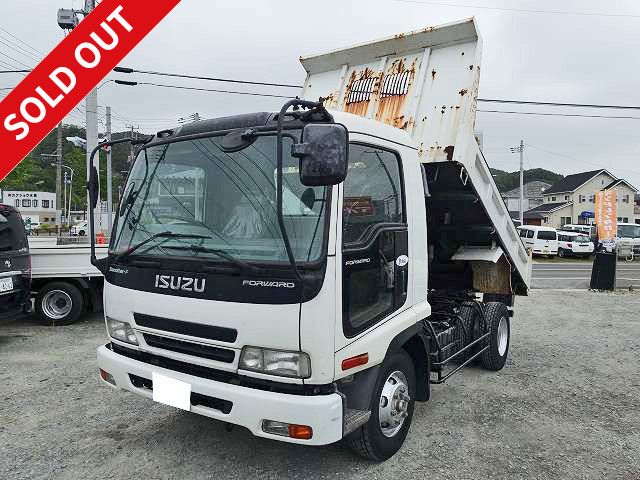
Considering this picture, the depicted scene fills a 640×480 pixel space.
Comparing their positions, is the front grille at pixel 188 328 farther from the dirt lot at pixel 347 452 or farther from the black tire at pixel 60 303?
the black tire at pixel 60 303

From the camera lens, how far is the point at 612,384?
15.8 feet

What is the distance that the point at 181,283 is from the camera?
8.84 feet

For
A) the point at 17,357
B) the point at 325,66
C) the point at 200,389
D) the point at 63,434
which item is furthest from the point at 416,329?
the point at 17,357

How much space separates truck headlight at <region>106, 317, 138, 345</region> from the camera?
3.01 m

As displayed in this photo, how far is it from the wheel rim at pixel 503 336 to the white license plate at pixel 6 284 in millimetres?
5892

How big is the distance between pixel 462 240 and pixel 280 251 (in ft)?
9.33

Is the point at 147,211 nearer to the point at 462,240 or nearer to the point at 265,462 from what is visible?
the point at 265,462

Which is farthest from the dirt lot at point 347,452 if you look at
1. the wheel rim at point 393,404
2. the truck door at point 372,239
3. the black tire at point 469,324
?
the truck door at point 372,239

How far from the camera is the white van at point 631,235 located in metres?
25.8

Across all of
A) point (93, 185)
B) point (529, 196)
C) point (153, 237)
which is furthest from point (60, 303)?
point (529, 196)

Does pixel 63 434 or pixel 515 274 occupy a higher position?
pixel 515 274

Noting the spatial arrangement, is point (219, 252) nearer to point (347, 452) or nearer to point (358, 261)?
point (358, 261)

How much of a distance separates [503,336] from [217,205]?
3.86 meters

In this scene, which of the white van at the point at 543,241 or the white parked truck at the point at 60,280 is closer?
the white parked truck at the point at 60,280
